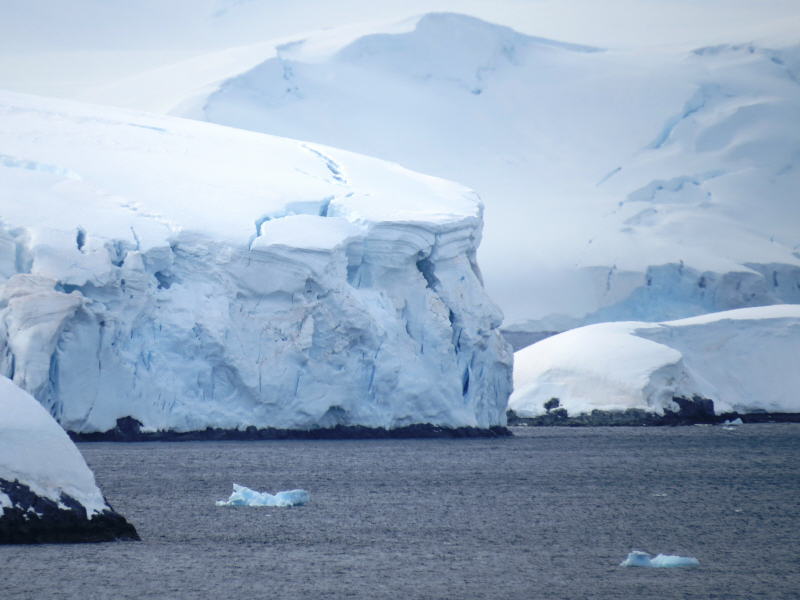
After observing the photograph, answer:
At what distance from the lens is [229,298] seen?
1980 cm

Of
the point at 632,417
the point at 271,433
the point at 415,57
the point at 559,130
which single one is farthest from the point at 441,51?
the point at 271,433

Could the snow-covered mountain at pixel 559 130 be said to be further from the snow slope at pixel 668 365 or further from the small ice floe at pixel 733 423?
the small ice floe at pixel 733 423

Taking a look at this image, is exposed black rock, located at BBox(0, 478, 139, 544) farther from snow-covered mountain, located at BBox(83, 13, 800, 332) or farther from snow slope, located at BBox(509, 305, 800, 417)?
snow-covered mountain, located at BBox(83, 13, 800, 332)

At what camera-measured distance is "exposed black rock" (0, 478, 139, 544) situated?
9312 mm

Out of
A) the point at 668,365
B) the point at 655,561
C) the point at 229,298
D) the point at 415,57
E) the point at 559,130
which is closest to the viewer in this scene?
the point at 655,561

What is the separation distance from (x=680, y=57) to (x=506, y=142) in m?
6.96

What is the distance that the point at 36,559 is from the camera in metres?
9.21

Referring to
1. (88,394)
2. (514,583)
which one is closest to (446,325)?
(88,394)

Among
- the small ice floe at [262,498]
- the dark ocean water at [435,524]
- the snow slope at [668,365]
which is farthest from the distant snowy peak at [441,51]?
the small ice floe at [262,498]

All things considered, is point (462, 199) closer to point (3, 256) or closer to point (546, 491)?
point (3, 256)

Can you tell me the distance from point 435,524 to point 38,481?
4051 millimetres

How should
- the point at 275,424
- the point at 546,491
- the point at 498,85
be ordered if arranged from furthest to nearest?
the point at 498,85 → the point at 275,424 → the point at 546,491

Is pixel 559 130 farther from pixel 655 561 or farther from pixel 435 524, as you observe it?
pixel 655 561

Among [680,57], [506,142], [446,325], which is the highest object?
[680,57]
